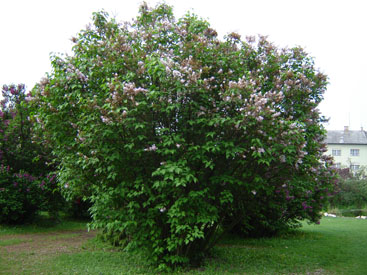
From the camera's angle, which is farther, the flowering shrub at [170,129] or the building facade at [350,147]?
the building facade at [350,147]

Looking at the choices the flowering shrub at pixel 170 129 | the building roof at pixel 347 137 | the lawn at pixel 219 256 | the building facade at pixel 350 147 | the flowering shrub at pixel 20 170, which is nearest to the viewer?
the flowering shrub at pixel 170 129

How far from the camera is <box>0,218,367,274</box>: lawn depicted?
608cm

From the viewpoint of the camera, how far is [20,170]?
37.9ft

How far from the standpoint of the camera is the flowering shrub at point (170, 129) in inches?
201

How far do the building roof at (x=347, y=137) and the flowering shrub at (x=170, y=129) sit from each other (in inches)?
1753

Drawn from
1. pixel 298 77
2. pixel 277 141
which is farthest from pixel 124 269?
pixel 298 77

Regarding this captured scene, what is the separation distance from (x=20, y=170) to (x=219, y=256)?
7944 millimetres

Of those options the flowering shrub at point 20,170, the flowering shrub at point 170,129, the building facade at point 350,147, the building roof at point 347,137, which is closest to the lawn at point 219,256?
the flowering shrub at point 170,129

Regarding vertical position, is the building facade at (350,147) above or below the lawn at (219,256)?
above

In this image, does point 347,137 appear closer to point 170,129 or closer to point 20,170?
point 20,170

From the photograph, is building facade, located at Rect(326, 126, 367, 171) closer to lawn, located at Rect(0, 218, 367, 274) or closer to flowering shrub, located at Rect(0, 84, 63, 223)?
lawn, located at Rect(0, 218, 367, 274)

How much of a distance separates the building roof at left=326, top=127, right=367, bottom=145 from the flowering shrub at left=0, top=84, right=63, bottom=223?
43.1m

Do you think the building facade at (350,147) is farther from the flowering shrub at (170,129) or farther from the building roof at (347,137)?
the flowering shrub at (170,129)

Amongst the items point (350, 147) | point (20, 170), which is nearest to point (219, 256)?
point (20, 170)
